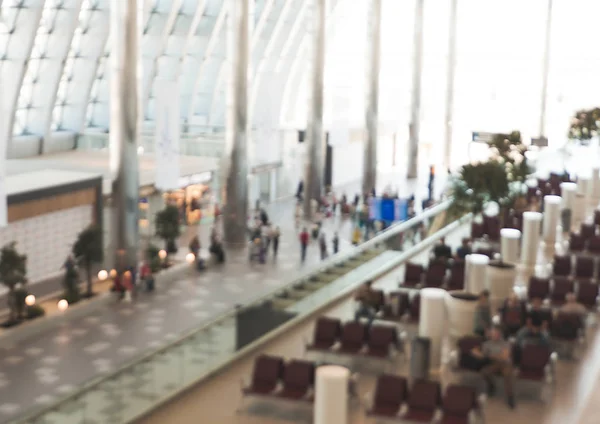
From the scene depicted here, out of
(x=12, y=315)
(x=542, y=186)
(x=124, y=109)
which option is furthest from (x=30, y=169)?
(x=542, y=186)

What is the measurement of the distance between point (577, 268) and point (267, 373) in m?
9.54

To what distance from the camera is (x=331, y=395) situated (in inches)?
467

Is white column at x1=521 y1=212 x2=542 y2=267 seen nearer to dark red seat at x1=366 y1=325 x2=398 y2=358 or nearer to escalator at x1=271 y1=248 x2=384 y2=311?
escalator at x1=271 y1=248 x2=384 y2=311

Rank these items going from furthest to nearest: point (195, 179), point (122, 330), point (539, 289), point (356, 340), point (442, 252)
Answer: point (195, 179) < point (122, 330) < point (442, 252) < point (539, 289) < point (356, 340)

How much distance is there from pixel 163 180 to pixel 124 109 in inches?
104

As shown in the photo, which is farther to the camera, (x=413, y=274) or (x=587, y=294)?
(x=413, y=274)

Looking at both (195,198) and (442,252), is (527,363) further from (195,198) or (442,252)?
(195,198)

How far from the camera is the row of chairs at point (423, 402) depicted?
12320 mm

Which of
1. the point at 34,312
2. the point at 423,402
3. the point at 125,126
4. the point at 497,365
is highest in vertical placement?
the point at 125,126

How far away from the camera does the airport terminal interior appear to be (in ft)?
45.2

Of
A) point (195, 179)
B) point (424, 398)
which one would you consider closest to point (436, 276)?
point (424, 398)

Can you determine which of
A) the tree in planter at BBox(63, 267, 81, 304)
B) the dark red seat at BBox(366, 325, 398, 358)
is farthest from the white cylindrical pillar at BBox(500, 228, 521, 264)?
the tree in planter at BBox(63, 267, 81, 304)

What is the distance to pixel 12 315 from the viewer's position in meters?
25.8

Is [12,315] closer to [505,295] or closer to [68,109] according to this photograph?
[505,295]
